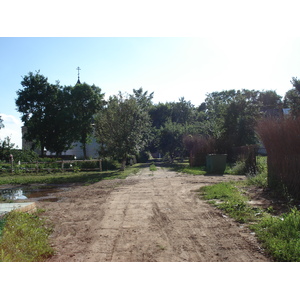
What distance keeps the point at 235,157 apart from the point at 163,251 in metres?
19.5

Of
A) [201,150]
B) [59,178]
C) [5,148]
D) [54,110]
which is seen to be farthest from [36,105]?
[201,150]

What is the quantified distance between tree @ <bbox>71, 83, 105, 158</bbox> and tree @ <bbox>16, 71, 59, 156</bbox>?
107 inches

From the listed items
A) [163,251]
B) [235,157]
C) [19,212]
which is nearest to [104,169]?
[235,157]

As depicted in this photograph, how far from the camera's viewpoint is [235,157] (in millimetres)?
22547

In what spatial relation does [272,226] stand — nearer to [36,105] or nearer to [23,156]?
[23,156]

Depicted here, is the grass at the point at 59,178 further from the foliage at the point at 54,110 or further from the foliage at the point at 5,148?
the foliage at the point at 54,110

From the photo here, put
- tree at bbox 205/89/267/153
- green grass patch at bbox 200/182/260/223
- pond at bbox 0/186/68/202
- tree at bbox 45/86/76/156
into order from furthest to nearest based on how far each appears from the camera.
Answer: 1. tree at bbox 45/86/76/156
2. tree at bbox 205/89/267/153
3. pond at bbox 0/186/68/202
4. green grass patch at bbox 200/182/260/223

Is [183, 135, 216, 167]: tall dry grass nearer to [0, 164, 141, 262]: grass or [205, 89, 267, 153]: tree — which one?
[205, 89, 267, 153]: tree

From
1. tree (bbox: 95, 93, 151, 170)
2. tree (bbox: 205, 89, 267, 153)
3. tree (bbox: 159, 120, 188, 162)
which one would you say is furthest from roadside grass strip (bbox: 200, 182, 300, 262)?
tree (bbox: 159, 120, 188, 162)

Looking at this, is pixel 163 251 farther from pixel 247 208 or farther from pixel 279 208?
pixel 279 208

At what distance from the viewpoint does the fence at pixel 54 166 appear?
21.9 meters

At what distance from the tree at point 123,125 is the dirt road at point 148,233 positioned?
13.9 meters

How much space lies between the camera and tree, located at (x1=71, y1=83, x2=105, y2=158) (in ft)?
106

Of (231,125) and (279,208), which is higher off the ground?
(231,125)
